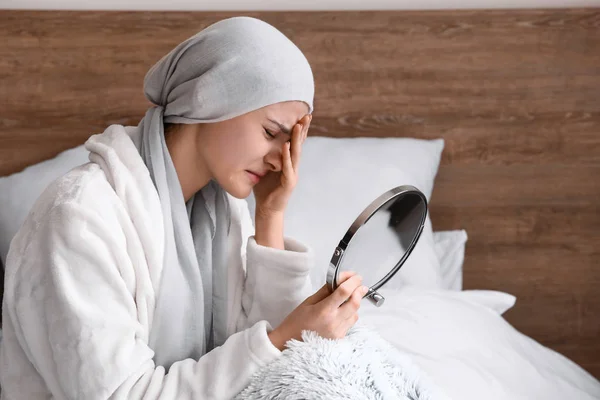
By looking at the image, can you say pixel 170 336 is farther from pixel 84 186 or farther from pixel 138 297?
pixel 84 186

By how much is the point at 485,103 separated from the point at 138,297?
1188mm

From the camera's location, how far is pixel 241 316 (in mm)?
1389

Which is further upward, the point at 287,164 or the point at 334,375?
the point at 287,164

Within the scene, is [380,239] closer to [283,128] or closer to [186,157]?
[283,128]

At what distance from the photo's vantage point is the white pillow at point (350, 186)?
5.63 feet

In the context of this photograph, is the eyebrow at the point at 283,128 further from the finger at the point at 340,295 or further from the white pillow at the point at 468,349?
the white pillow at the point at 468,349

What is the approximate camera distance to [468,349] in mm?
1542

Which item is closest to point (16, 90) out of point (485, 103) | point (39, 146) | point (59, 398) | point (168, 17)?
point (39, 146)

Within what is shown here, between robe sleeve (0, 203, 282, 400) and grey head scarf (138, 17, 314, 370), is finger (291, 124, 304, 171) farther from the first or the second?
robe sleeve (0, 203, 282, 400)

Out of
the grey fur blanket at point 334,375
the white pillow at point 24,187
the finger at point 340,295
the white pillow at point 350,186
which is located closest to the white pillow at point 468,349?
the white pillow at point 350,186

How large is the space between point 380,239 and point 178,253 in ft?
1.11

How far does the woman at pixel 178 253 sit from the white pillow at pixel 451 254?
2.28 feet

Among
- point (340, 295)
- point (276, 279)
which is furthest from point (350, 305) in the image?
point (276, 279)

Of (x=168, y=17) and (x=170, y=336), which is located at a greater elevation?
(x=168, y=17)
